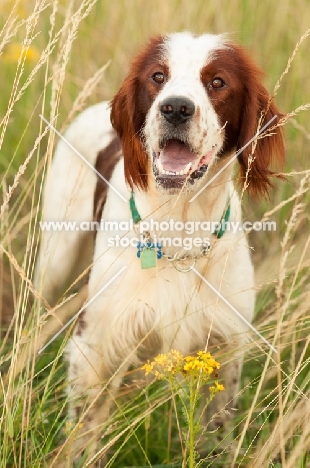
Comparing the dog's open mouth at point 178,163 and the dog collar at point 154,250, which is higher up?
the dog's open mouth at point 178,163

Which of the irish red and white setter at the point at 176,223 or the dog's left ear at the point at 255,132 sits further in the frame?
the dog's left ear at the point at 255,132

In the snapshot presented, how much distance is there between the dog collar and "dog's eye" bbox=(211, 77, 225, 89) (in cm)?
43

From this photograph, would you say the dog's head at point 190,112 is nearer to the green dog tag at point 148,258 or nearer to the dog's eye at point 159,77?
the dog's eye at point 159,77

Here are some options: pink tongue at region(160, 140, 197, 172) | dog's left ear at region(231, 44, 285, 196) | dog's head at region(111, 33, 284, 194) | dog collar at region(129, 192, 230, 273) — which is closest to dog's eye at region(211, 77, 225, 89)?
dog's head at region(111, 33, 284, 194)

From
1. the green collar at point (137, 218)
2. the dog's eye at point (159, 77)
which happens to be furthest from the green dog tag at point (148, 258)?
the dog's eye at point (159, 77)

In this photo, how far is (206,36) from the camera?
8.89 ft

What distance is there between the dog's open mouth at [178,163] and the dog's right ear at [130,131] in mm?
178

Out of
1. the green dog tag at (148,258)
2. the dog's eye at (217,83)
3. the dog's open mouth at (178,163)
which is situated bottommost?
the green dog tag at (148,258)

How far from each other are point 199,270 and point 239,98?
25.9 inches

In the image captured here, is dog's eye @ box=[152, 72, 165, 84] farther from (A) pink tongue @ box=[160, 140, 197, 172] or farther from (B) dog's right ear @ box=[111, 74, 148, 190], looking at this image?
(A) pink tongue @ box=[160, 140, 197, 172]

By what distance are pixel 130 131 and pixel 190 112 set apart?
0.51 metres

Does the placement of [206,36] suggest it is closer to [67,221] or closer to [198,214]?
[198,214]

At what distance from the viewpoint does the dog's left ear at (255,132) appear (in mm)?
2684

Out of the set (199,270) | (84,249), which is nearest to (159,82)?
(199,270)
